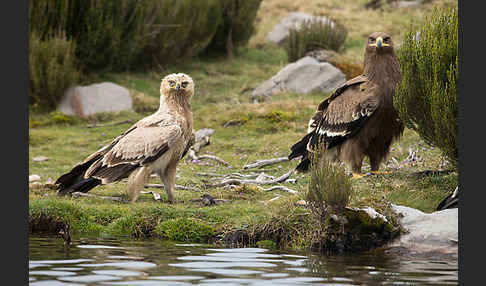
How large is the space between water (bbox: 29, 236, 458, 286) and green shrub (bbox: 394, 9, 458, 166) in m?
2.44

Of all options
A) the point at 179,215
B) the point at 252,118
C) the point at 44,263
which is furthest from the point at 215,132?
the point at 44,263

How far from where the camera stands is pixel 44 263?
7.04m

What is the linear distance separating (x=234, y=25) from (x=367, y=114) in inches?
604

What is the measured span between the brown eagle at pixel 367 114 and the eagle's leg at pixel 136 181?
246cm

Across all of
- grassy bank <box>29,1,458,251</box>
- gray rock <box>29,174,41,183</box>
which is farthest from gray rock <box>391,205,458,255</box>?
gray rock <box>29,174,41,183</box>

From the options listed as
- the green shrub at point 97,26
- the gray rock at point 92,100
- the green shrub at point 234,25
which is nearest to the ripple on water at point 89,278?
the gray rock at point 92,100

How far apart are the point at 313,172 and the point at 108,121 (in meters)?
11.2

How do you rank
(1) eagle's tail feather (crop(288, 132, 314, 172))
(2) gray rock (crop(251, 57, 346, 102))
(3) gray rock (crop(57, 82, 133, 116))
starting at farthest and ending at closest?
(2) gray rock (crop(251, 57, 346, 102)), (3) gray rock (crop(57, 82, 133, 116)), (1) eagle's tail feather (crop(288, 132, 314, 172))

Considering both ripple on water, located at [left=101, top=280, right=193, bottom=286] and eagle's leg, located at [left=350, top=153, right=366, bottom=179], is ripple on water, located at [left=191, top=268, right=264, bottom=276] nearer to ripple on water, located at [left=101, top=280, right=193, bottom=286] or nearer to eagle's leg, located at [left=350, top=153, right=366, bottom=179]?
ripple on water, located at [left=101, top=280, right=193, bottom=286]

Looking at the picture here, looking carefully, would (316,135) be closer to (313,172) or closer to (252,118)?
(313,172)

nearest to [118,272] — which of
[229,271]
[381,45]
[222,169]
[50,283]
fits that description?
[50,283]

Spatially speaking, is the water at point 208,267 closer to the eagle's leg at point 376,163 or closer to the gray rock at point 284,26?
the eagle's leg at point 376,163

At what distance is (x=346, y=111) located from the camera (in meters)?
10.7

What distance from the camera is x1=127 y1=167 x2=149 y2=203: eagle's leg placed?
1004cm
